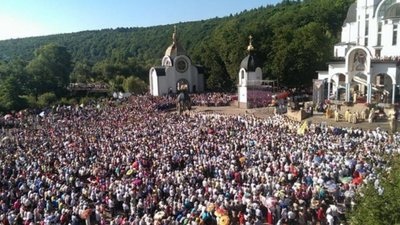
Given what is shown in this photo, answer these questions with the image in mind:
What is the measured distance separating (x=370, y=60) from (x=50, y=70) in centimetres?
4872

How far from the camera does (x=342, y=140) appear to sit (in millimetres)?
21250

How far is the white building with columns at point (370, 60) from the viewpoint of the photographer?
33.2 m

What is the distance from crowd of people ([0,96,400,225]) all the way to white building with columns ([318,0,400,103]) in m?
9.96

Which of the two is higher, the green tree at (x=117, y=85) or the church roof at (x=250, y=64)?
the church roof at (x=250, y=64)

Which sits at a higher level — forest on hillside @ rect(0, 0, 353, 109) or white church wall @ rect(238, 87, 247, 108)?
forest on hillside @ rect(0, 0, 353, 109)

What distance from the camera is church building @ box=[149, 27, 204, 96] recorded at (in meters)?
52.3

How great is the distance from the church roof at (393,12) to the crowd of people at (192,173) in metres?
16.1

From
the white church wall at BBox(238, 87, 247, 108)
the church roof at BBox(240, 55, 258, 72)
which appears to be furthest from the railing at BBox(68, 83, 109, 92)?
the white church wall at BBox(238, 87, 247, 108)

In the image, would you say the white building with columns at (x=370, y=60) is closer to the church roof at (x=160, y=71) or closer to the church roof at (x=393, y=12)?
the church roof at (x=393, y=12)

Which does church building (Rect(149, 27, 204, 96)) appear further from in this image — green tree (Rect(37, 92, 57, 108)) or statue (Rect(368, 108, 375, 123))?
statue (Rect(368, 108, 375, 123))

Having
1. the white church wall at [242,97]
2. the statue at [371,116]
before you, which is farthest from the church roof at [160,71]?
the statue at [371,116]

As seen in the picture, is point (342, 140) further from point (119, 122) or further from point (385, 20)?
point (385, 20)

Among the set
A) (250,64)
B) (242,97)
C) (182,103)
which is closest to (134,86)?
(182,103)

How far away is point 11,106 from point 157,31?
5487 inches
